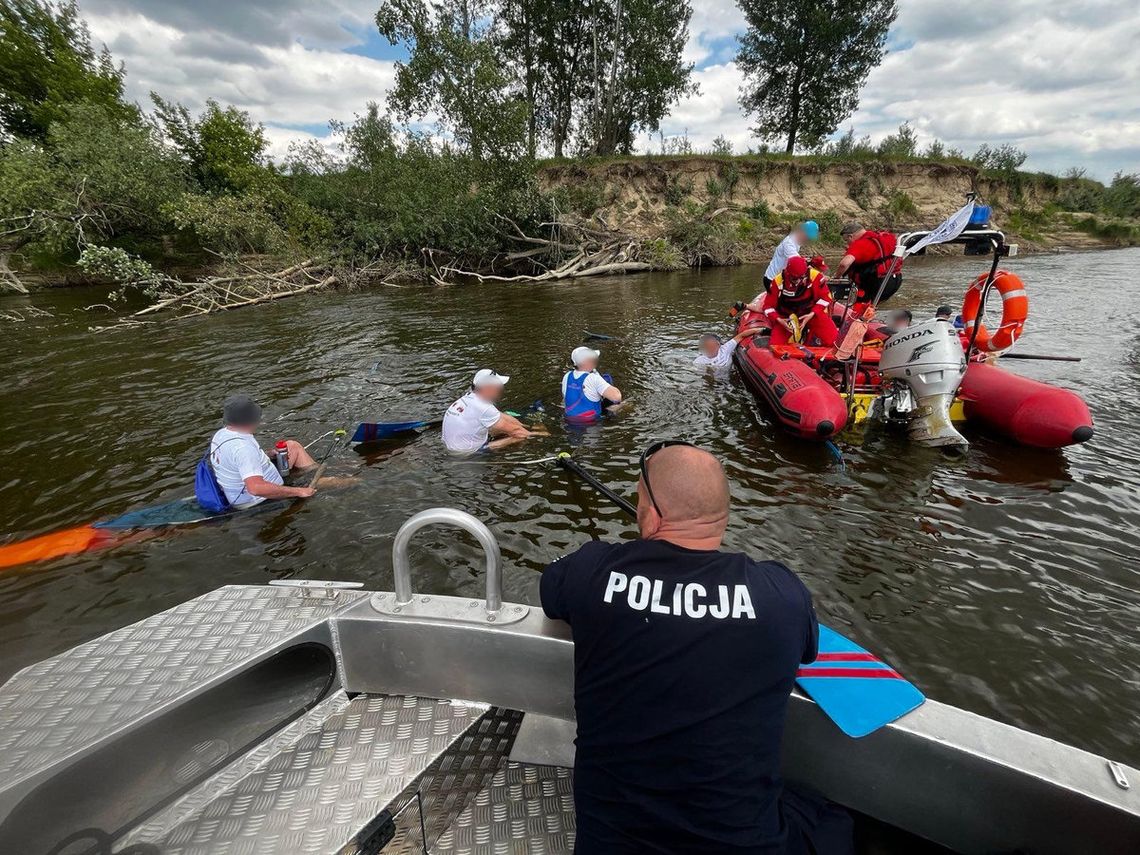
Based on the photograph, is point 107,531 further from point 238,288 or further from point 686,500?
point 238,288

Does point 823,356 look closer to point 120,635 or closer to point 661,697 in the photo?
point 661,697

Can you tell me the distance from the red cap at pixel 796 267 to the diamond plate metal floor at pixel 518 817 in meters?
7.20

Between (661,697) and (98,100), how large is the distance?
38600 millimetres

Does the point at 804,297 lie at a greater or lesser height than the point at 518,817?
greater

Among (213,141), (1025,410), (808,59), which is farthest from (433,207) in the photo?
(808,59)

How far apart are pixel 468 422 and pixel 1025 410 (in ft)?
19.4

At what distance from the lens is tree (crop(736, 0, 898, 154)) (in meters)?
28.9

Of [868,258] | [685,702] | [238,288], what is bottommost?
[238,288]

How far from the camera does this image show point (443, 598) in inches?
91.4

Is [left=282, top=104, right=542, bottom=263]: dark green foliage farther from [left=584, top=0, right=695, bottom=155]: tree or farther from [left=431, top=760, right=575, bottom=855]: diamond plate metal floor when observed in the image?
[left=431, top=760, right=575, bottom=855]: diamond plate metal floor

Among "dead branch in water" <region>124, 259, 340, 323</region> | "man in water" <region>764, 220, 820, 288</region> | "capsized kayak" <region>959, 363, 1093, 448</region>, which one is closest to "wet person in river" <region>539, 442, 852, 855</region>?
"capsized kayak" <region>959, 363, 1093, 448</region>

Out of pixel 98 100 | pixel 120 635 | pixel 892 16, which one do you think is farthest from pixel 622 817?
pixel 892 16

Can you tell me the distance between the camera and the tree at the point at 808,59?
2889 cm

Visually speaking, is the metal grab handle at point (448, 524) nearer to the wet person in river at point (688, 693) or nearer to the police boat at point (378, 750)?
the police boat at point (378, 750)
